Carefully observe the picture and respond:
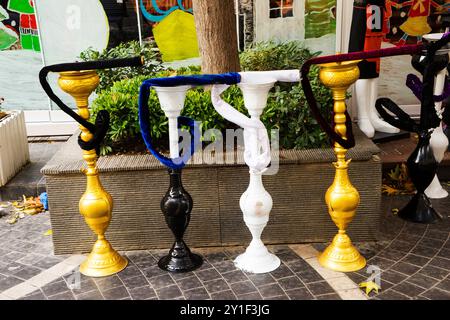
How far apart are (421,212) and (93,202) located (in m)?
2.83

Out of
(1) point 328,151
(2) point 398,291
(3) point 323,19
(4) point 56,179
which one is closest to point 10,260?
(4) point 56,179

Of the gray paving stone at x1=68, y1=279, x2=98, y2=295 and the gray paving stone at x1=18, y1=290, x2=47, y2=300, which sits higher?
the gray paving stone at x1=68, y1=279, x2=98, y2=295

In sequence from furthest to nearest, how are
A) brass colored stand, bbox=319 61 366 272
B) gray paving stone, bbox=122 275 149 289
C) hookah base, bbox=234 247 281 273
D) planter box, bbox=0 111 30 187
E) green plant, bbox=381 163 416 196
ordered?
planter box, bbox=0 111 30 187 < green plant, bbox=381 163 416 196 < hookah base, bbox=234 247 281 273 < gray paving stone, bbox=122 275 149 289 < brass colored stand, bbox=319 61 366 272

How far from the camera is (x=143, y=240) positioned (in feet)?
14.5

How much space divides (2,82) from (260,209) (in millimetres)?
4924

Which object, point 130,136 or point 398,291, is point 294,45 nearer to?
point 130,136

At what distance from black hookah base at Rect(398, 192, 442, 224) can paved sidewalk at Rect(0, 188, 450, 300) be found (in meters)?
0.13

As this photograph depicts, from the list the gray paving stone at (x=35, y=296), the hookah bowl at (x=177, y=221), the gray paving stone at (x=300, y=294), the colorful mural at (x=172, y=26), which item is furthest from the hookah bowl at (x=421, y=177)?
the colorful mural at (x=172, y=26)

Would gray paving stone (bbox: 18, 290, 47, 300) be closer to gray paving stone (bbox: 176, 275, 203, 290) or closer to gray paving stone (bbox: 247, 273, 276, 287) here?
gray paving stone (bbox: 176, 275, 203, 290)

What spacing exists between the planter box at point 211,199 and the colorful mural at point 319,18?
9.25 ft

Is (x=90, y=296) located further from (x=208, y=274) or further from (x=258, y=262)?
(x=258, y=262)

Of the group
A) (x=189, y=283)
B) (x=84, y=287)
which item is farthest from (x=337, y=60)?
(x=84, y=287)

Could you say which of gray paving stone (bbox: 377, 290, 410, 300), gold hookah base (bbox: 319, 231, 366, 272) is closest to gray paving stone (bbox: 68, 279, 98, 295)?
gold hookah base (bbox: 319, 231, 366, 272)

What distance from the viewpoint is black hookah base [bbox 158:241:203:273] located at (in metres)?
4.06
